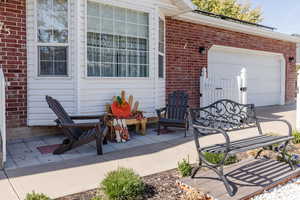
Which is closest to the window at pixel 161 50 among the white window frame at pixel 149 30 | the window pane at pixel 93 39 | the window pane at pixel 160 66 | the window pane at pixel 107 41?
the window pane at pixel 160 66

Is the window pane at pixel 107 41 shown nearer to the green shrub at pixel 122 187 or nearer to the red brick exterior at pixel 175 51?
the red brick exterior at pixel 175 51

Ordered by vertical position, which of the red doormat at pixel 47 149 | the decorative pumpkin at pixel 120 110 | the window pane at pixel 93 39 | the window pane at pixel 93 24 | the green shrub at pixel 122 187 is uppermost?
the window pane at pixel 93 24

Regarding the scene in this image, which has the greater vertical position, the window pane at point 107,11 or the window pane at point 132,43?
the window pane at point 107,11

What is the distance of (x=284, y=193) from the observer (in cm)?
280

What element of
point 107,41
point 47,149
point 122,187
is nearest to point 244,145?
point 122,187

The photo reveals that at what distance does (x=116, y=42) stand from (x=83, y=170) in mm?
3303

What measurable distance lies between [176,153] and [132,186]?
1850mm

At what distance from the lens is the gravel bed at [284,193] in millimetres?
2686

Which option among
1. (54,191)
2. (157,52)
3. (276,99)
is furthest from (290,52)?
(54,191)

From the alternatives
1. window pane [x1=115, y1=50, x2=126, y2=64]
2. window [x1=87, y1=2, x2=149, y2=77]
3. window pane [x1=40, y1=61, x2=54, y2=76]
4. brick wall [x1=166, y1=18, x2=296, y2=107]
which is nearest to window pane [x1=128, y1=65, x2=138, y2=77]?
window [x1=87, y1=2, x2=149, y2=77]

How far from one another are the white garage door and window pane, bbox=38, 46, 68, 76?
17.2ft

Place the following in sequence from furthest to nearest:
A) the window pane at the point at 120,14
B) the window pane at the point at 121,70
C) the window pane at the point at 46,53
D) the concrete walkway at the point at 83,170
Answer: the window pane at the point at 121,70
the window pane at the point at 120,14
the window pane at the point at 46,53
the concrete walkway at the point at 83,170

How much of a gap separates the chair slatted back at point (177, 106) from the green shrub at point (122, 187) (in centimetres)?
330

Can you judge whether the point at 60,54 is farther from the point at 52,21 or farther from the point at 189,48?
the point at 189,48
